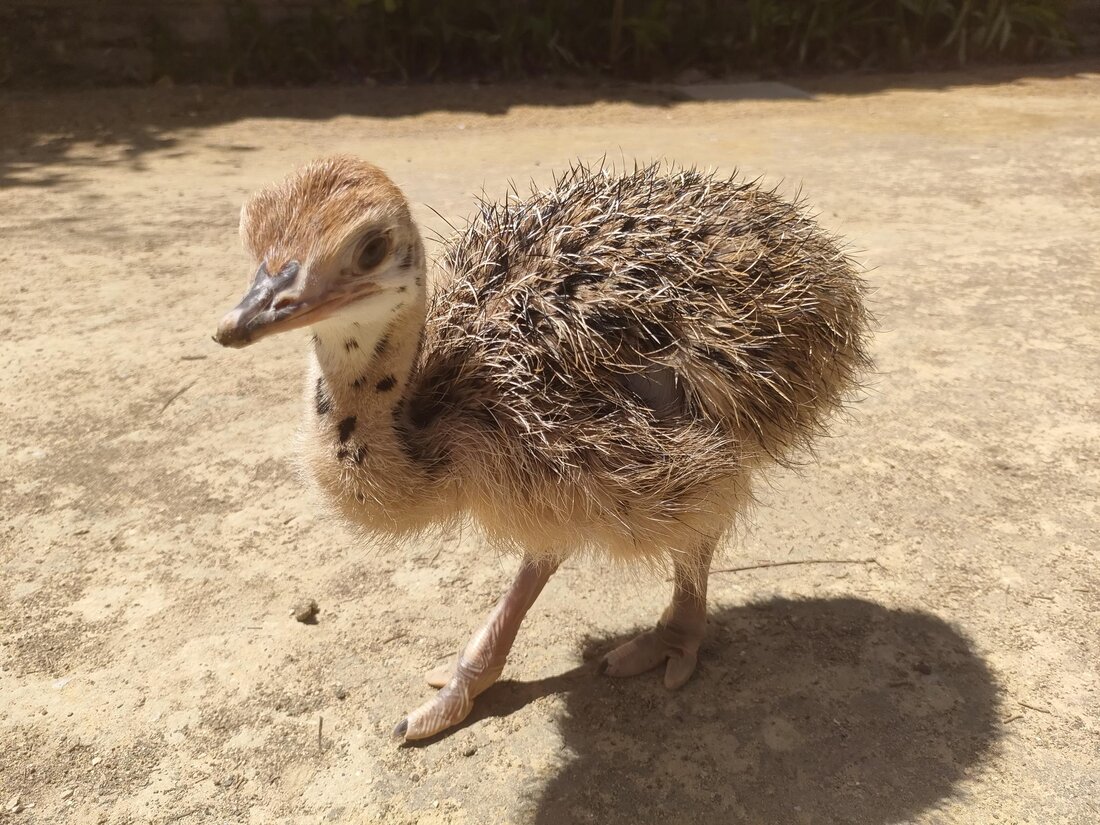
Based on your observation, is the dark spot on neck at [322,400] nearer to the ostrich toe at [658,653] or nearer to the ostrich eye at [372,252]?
the ostrich eye at [372,252]

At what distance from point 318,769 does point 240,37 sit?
10352 mm

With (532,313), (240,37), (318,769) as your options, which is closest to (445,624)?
(318,769)

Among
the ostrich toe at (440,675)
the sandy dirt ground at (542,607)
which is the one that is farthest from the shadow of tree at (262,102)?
the ostrich toe at (440,675)

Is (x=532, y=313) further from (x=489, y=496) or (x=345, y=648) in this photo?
(x=345, y=648)

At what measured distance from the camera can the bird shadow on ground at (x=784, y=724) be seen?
2.48 m

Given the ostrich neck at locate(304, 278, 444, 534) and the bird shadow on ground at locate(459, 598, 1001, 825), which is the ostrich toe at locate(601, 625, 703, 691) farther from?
the ostrich neck at locate(304, 278, 444, 534)

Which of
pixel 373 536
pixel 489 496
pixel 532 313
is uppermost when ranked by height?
pixel 532 313

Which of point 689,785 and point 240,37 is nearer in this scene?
point 689,785

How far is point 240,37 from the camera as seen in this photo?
35.7 ft

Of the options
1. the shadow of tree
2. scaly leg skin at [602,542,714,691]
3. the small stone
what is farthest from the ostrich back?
the shadow of tree

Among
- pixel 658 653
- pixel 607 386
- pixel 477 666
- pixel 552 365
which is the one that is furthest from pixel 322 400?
pixel 658 653

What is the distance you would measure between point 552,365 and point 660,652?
1077mm

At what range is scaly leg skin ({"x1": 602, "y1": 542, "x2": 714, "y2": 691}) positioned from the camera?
9.49 feet

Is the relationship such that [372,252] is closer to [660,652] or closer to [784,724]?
[660,652]
